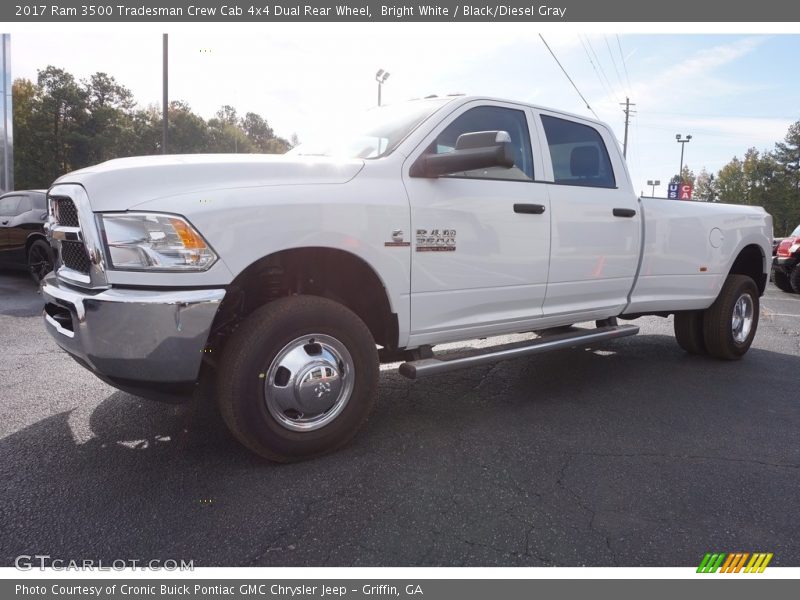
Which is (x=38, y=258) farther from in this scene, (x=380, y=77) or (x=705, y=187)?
(x=705, y=187)

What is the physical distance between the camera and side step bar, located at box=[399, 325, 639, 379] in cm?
336

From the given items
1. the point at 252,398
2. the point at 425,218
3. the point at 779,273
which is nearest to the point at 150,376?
the point at 252,398

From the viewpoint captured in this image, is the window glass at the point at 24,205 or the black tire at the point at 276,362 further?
the window glass at the point at 24,205

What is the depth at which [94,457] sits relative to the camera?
120 inches

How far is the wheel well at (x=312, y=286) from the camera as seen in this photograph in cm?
302

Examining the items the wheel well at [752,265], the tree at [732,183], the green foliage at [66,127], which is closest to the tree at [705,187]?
the tree at [732,183]

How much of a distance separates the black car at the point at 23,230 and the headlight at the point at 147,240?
8.12m

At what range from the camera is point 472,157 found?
10.5 ft

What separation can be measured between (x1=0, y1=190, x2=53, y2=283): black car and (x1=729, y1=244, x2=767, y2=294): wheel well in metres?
9.66

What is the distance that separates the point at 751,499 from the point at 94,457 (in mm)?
3229

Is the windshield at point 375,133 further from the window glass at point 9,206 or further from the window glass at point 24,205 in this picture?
the window glass at point 9,206

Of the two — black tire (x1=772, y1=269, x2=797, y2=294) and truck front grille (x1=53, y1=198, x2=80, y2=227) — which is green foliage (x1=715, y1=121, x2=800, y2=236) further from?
truck front grille (x1=53, y1=198, x2=80, y2=227)

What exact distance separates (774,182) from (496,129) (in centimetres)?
6954

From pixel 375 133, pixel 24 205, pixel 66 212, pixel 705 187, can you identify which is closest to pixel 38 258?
pixel 24 205
